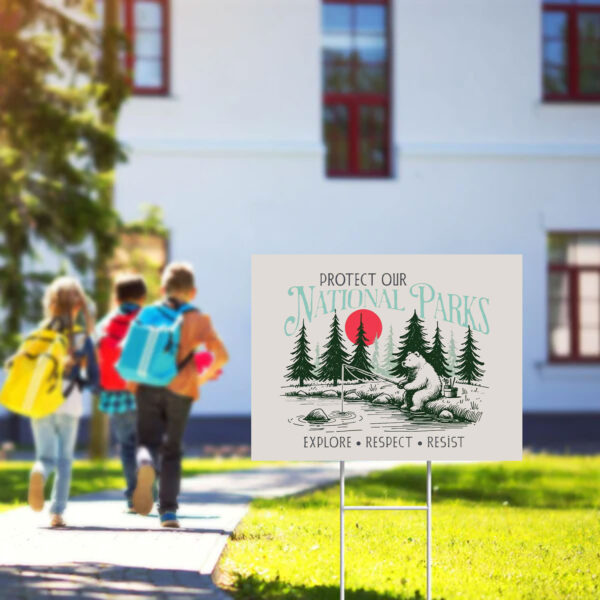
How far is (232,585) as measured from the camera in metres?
6.57

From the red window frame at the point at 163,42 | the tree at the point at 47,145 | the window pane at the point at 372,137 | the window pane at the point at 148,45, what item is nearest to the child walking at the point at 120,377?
the tree at the point at 47,145

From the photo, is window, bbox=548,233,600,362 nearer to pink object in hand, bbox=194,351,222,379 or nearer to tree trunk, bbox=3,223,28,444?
tree trunk, bbox=3,223,28,444

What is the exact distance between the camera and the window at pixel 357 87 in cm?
2103

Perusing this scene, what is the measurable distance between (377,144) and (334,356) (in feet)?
50.7

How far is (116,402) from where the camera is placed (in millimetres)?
9148

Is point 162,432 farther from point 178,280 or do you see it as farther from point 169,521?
point 178,280

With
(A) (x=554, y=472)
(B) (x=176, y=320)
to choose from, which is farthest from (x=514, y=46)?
(B) (x=176, y=320)

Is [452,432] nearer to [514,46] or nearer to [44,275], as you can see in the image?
[44,275]

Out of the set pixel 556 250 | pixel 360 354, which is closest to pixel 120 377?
pixel 360 354

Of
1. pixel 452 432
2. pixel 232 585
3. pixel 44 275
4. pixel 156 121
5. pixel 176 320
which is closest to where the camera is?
pixel 452 432

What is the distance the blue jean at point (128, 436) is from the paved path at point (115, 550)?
1.02 feet

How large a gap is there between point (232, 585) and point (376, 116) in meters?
15.3

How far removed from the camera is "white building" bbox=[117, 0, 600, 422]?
67.1 ft

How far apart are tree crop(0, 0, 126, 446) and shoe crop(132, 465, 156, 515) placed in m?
5.69
